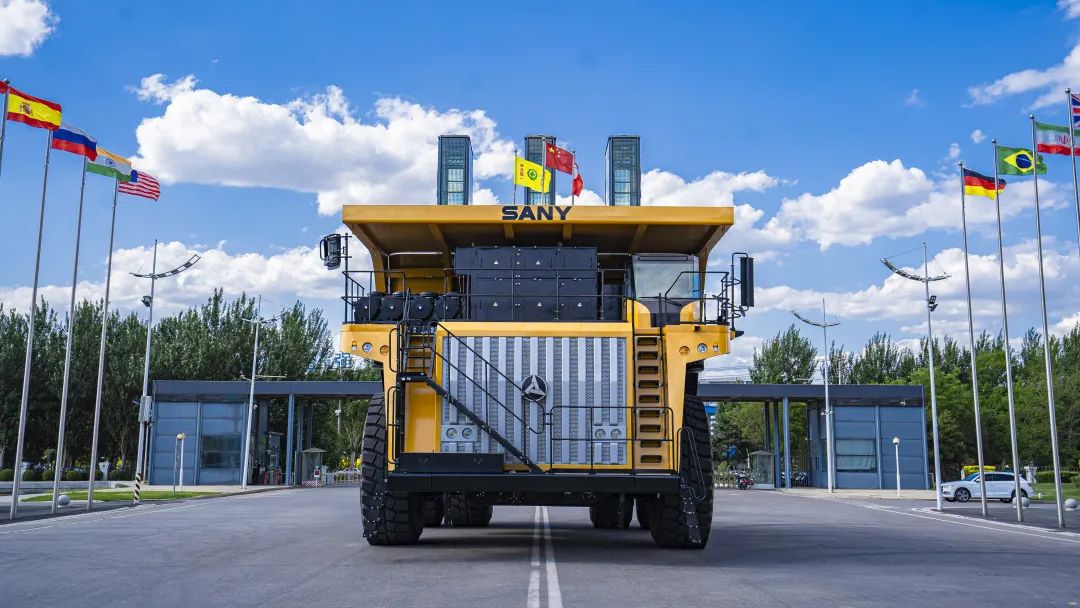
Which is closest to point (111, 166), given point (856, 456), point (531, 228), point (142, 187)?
point (142, 187)

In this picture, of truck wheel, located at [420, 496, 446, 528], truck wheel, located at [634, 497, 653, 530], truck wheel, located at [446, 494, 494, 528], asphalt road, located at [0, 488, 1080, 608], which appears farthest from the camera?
truck wheel, located at [446, 494, 494, 528]

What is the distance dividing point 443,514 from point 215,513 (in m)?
9.92

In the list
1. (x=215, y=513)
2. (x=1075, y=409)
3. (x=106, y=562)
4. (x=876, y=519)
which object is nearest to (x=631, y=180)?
(x=876, y=519)

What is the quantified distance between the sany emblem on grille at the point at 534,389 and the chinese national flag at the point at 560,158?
17424 millimetres

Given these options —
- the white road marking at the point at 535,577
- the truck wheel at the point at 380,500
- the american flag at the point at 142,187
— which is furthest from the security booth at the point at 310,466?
the truck wheel at the point at 380,500

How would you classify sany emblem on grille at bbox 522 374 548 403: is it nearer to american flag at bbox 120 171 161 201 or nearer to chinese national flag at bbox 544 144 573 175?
chinese national flag at bbox 544 144 573 175

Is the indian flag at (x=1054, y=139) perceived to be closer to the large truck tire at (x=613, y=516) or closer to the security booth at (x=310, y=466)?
the large truck tire at (x=613, y=516)

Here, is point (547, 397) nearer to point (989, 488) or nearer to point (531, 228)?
point (531, 228)

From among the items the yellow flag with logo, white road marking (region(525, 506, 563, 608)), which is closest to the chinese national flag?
the yellow flag with logo

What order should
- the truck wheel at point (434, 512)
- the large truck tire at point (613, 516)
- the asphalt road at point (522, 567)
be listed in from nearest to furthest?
the asphalt road at point (522, 567), the truck wheel at point (434, 512), the large truck tire at point (613, 516)

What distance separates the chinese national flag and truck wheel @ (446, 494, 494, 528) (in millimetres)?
12812

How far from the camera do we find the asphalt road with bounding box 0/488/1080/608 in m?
9.14

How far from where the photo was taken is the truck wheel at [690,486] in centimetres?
1166

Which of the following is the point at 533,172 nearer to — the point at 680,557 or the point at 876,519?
the point at 876,519
